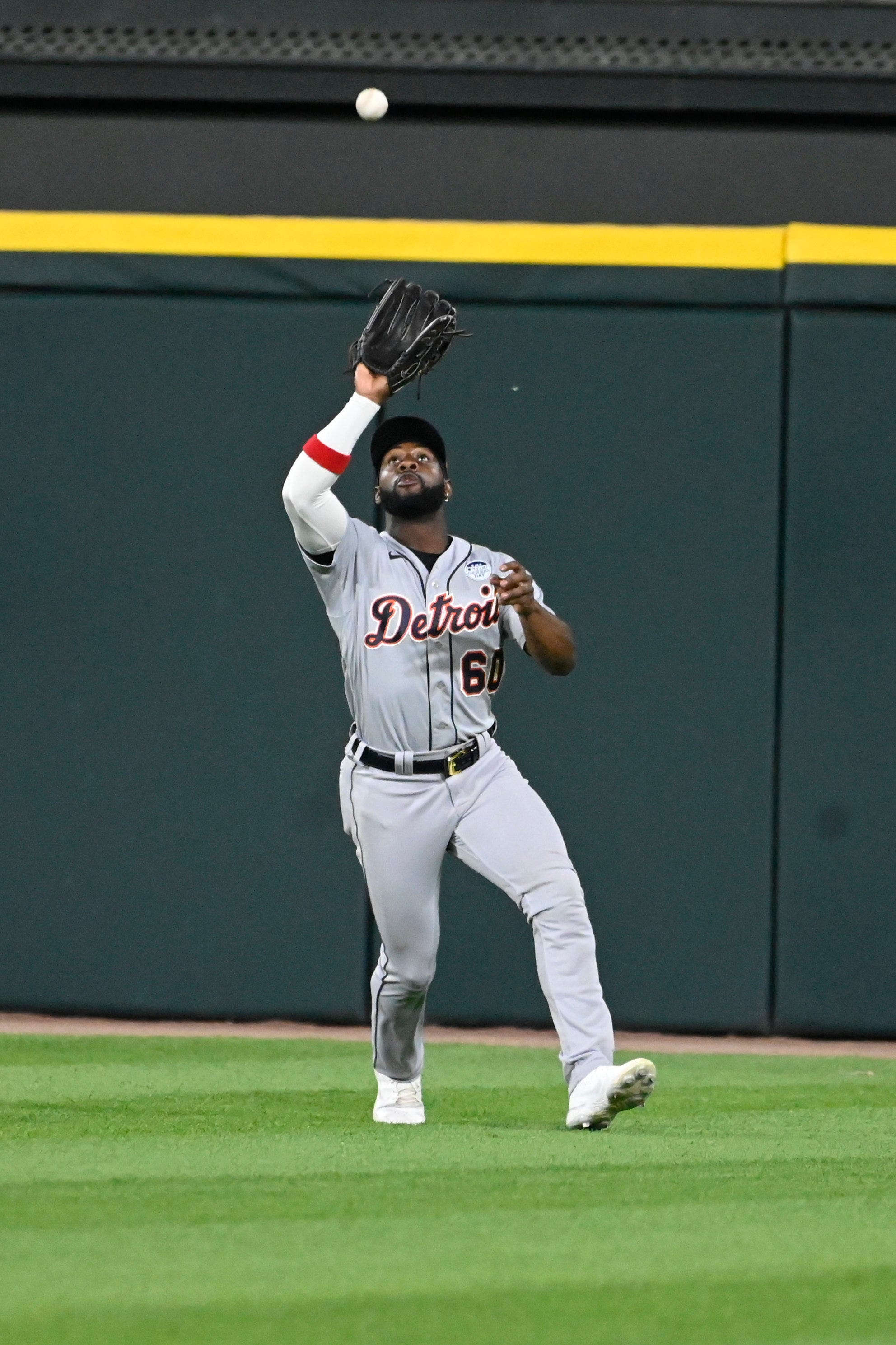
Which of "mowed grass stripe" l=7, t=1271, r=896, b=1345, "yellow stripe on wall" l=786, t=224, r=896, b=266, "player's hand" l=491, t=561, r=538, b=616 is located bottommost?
"mowed grass stripe" l=7, t=1271, r=896, b=1345

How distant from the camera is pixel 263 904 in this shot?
8.17 m

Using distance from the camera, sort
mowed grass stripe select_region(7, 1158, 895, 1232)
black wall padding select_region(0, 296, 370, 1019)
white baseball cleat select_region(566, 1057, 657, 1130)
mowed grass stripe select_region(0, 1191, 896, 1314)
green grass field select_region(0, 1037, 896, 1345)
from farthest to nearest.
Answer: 1. black wall padding select_region(0, 296, 370, 1019)
2. white baseball cleat select_region(566, 1057, 657, 1130)
3. mowed grass stripe select_region(7, 1158, 895, 1232)
4. mowed grass stripe select_region(0, 1191, 896, 1314)
5. green grass field select_region(0, 1037, 896, 1345)

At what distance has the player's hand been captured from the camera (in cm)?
538

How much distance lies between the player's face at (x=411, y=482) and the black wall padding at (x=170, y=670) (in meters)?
2.43

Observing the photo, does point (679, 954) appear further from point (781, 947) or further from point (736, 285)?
point (736, 285)

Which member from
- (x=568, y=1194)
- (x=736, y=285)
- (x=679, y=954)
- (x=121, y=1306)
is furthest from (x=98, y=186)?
(x=121, y=1306)

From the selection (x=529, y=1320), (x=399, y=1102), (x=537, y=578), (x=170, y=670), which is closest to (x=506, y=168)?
(x=537, y=578)

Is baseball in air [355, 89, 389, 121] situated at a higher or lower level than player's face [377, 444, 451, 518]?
higher

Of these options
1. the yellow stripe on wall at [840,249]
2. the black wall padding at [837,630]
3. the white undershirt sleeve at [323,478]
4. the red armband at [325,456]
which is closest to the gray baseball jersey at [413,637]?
the white undershirt sleeve at [323,478]

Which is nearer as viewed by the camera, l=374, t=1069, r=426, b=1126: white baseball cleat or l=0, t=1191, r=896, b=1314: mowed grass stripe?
l=0, t=1191, r=896, b=1314: mowed grass stripe

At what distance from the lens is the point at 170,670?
26.9ft

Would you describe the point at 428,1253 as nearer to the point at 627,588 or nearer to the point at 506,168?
the point at 627,588

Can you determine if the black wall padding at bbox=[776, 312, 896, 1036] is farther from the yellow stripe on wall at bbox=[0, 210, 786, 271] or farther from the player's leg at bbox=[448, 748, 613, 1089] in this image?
the player's leg at bbox=[448, 748, 613, 1089]

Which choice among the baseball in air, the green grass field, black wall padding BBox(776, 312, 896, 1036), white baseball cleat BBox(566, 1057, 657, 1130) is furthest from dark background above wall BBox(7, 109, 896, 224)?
white baseball cleat BBox(566, 1057, 657, 1130)
